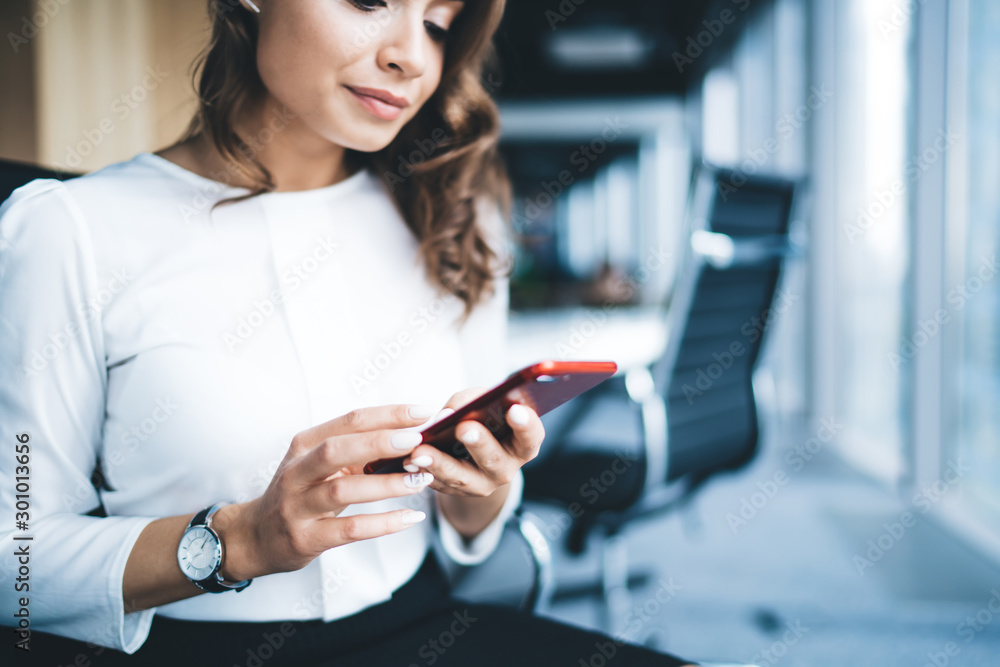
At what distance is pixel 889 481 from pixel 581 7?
15.4ft

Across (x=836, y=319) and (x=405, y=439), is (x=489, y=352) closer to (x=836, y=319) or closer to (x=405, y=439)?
(x=405, y=439)

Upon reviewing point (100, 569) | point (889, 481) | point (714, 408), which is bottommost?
point (889, 481)

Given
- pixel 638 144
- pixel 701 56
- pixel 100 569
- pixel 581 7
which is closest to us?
pixel 100 569

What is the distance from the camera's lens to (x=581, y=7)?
19.1 ft

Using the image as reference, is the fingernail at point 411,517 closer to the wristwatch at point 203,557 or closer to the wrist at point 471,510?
the wristwatch at point 203,557

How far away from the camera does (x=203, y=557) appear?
657 mm

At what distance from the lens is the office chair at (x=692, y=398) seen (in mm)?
1589

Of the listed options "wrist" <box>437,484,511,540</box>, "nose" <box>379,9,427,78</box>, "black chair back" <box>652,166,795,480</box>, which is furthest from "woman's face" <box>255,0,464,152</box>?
"black chair back" <box>652,166,795,480</box>

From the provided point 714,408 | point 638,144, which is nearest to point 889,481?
point 714,408

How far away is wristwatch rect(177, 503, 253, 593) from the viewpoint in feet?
2.14

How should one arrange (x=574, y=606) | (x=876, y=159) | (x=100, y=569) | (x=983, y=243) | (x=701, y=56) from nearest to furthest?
(x=100, y=569), (x=574, y=606), (x=983, y=243), (x=876, y=159), (x=701, y=56)

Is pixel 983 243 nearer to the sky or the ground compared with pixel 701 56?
nearer to the ground

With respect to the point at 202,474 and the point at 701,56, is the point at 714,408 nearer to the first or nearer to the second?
the point at 202,474

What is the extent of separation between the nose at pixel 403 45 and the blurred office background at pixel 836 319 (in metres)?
0.29
